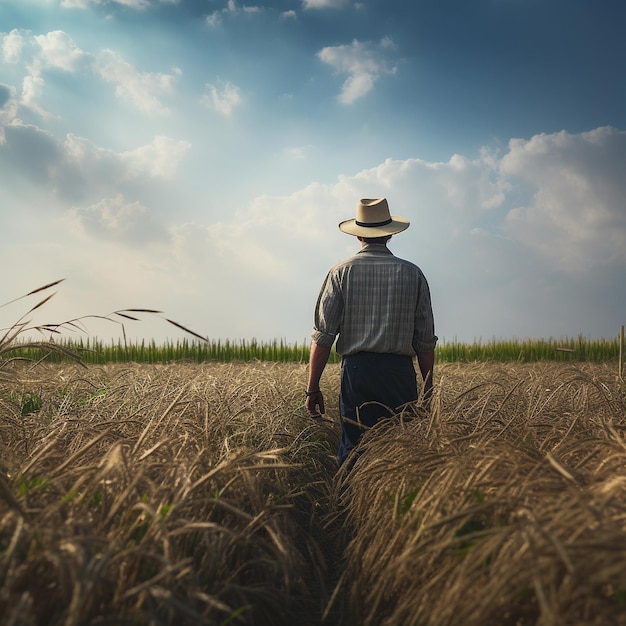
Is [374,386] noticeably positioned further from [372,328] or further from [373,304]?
[373,304]

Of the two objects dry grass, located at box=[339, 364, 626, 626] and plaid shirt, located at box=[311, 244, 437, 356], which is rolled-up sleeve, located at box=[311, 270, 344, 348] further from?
dry grass, located at box=[339, 364, 626, 626]

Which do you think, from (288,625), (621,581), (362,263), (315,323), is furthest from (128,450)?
(621,581)

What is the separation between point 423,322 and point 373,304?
38 centimetres

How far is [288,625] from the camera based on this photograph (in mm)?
2404

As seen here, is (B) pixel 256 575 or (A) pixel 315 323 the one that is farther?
(A) pixel 315 323

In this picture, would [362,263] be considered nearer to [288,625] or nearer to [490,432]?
[490,432]

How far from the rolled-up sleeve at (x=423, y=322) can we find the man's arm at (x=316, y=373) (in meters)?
0.58

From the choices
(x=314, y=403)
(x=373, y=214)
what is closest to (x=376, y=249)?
(x=373, y=214)

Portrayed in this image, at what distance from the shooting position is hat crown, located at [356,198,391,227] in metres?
4.33

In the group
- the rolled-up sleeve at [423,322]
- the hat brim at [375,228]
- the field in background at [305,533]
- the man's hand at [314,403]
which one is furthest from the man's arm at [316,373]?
the hat brim at [375,228]

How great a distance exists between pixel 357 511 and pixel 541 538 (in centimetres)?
147

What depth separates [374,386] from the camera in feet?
13.1

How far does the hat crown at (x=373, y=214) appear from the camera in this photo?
4328 mm

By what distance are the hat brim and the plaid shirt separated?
17 cm
